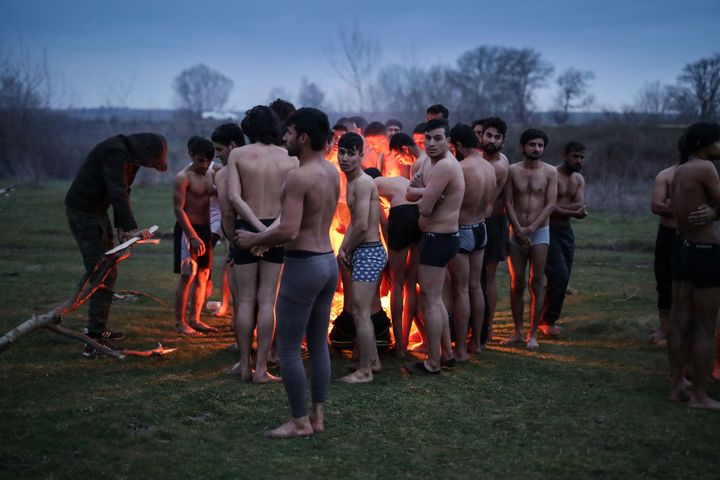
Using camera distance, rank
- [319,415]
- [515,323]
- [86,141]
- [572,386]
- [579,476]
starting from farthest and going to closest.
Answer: [86,141] < [515,323] < [572,386] < [319,415] < [579,476]

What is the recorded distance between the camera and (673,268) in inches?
231

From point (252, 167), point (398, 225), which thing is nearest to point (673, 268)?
point (398, 225)

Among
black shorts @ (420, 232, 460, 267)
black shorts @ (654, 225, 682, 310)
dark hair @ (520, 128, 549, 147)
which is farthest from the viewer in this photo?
dark hair @ (520, 128, 549, 147)

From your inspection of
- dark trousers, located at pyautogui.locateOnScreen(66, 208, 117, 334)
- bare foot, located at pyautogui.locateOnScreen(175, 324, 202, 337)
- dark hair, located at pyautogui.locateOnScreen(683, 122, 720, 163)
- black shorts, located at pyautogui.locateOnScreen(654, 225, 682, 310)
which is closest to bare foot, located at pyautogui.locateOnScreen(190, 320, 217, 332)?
bare foot, located at pyautogui.locateOnScreen(175, 324, 202, 337)

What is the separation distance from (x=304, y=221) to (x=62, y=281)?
7.93 metres

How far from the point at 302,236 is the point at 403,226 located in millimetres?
2456

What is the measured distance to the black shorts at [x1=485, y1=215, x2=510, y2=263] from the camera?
26.9 ft

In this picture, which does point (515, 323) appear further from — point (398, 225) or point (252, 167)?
point (252, 167)

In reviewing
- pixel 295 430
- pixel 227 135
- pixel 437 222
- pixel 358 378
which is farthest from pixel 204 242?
pixel 295 430

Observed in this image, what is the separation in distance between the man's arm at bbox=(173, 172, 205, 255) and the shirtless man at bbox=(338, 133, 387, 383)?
7.01 ft

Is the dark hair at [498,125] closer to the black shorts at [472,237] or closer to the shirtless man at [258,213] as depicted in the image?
the black shorts at [472,237]

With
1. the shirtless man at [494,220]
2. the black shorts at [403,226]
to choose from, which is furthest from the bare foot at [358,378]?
the shirtless man at [494,220]

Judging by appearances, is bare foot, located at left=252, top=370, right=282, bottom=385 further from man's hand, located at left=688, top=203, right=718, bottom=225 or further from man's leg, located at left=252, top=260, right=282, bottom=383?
man's hand, located at left=688, top=203, right=718, bottom=225

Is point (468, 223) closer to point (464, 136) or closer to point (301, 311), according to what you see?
point (464, 136)
